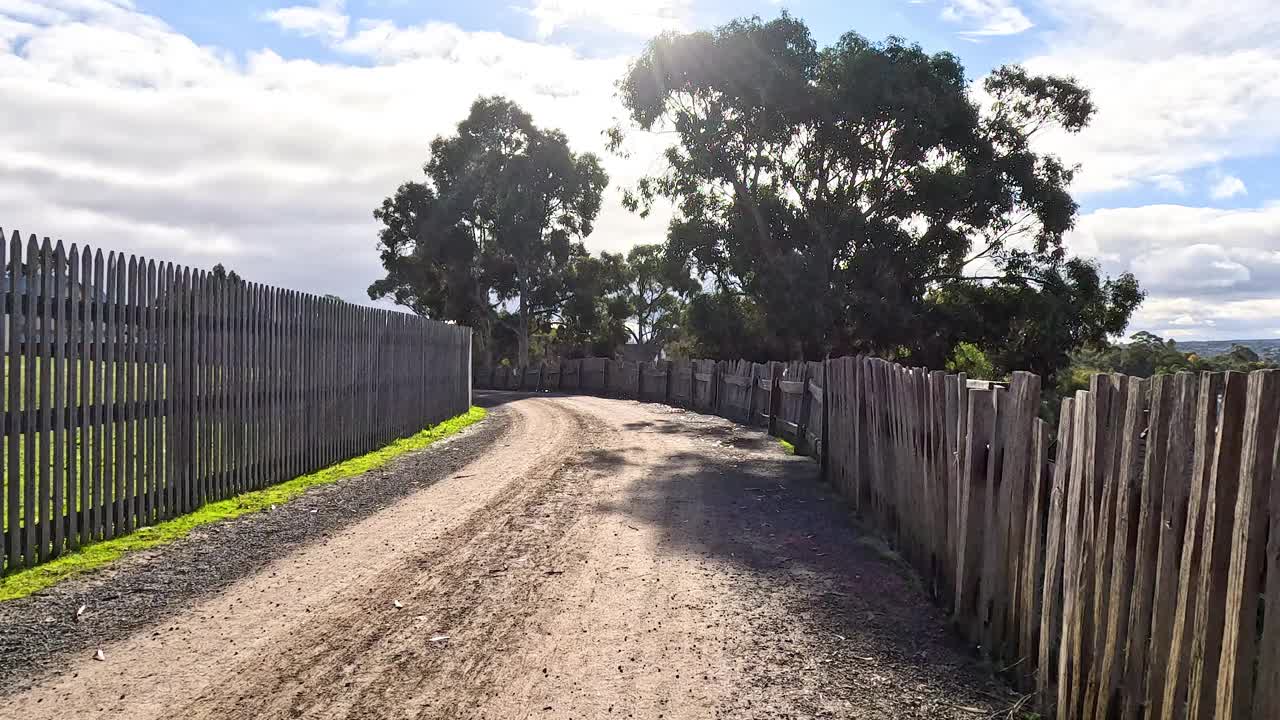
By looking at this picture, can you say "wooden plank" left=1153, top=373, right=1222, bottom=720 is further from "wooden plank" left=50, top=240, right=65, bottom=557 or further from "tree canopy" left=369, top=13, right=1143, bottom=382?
"tree canopy" left=369, top=13, right=1143, bottom=382

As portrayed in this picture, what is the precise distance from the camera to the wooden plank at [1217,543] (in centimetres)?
289

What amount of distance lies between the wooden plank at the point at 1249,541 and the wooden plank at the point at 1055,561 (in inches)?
51.1

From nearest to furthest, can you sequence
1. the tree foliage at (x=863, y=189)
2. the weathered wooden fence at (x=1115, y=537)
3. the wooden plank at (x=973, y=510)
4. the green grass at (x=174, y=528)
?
the weathered wooden fence at (x=1115, y=537), the wooden plank at (x=973, y=510), the green grass at (x=174, y=528), the tree foliage at (x=863, y=189)

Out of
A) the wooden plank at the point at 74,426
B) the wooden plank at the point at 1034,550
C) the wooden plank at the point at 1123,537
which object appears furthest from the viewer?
the wooden plank at the point at 74,426

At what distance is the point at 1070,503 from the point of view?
4.07 m

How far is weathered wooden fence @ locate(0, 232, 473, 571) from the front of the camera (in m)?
6.63

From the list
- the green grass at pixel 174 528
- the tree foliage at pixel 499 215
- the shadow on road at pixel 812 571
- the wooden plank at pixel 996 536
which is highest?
the tree foliage at pixel 499 215

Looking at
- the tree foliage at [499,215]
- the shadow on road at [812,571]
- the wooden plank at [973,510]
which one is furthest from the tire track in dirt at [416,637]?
the tree foliage at [499,215]

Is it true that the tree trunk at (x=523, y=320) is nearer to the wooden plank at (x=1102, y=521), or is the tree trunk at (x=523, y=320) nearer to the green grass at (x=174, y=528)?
the green grass at (x=174, y=528)

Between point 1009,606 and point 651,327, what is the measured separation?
74223 mm

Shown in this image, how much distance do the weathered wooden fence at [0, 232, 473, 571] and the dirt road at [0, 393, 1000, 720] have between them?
1.02 metres

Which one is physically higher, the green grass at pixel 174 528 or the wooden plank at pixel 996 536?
the wooden plank at pixel 996 536

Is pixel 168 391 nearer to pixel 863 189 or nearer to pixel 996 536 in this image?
pixel 996 536

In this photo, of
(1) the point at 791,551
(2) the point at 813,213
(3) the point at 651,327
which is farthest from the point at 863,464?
(3) the point at 651,327
